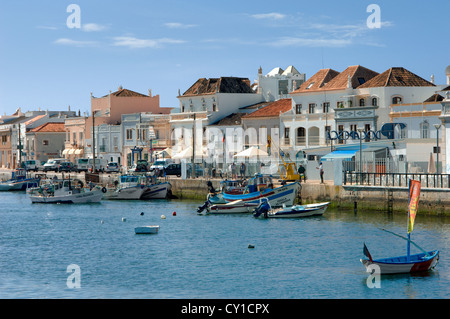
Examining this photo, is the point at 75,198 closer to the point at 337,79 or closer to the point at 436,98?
the point at 337,79

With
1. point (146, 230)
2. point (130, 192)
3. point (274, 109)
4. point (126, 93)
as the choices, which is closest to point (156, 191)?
point (130, 192)

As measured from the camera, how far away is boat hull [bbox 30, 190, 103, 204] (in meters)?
67.4

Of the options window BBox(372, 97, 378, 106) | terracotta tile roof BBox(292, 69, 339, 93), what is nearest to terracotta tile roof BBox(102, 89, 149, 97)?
terracotta tile roof BBox(292, 69, 339, 93)

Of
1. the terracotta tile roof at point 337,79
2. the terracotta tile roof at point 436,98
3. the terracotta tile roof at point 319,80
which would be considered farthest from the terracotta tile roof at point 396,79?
the terracotta tile roof at point 319,80

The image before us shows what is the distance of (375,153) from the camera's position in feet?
197

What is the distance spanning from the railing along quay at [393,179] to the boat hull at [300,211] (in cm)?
402

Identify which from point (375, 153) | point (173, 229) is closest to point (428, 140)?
point (375, 153)

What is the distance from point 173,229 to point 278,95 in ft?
147

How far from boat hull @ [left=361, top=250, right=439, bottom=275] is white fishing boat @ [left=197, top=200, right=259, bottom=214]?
24.5 metres

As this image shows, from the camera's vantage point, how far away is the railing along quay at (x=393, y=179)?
48281 millimetres

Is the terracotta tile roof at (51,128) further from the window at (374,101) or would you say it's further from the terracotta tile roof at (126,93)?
the window at (374,101)

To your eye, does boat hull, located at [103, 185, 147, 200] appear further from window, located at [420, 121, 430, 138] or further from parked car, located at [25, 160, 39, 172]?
parked car, located at [25, 160, 39, 172]
